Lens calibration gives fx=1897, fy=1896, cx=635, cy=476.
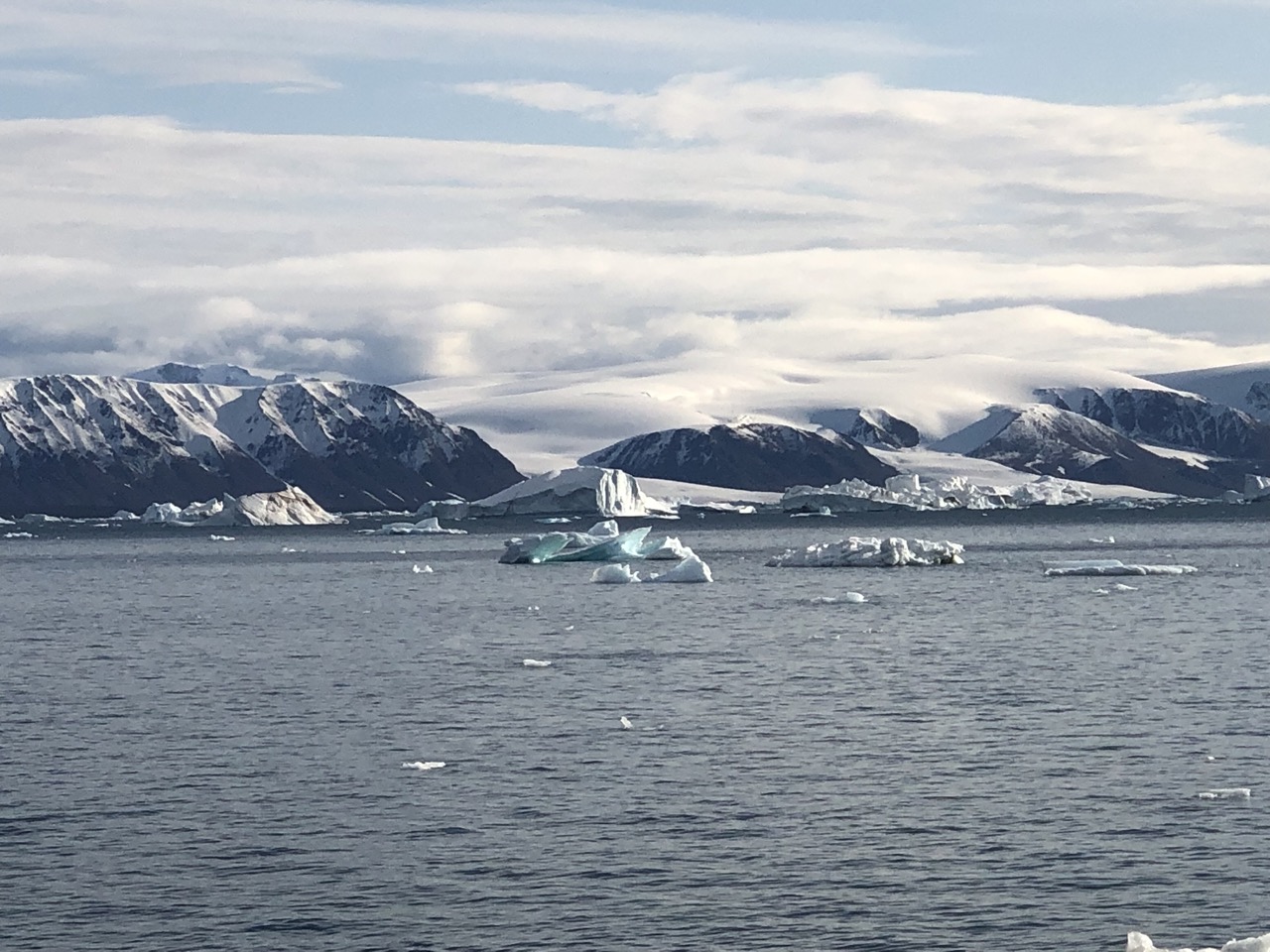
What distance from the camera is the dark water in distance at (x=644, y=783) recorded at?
760 inches

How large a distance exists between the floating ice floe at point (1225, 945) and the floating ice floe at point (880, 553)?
6802 centimetres

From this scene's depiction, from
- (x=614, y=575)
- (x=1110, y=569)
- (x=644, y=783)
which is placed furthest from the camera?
(x=614, y=575)

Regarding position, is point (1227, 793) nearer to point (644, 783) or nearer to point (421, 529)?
point (644, 783)

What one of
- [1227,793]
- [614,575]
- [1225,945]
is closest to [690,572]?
[614,575]

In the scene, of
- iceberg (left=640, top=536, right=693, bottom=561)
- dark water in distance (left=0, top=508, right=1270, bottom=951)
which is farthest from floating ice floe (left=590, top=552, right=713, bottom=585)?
dark water in distance (left=0, top=508, right=1270, bottom=951)

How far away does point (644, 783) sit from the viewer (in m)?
26.4

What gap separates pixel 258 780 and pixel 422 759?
2.83 m

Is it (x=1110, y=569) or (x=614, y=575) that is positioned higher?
(x=614, y=575)

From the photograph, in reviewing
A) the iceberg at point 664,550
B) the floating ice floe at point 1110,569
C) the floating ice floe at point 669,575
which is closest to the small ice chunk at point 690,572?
the floating ice floe at point 669,575

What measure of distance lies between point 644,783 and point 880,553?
6328 centimetres

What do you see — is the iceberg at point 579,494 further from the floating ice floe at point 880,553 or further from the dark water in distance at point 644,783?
the dark water in distance at point 644,783

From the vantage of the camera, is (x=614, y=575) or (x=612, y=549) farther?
(x=612, y=549)

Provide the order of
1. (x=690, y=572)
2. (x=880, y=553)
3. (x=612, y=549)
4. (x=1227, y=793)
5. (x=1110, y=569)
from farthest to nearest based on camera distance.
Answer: (x=612, y=549) → (x=880, y=553) → (x=1110, y=569) → (x=690, y=572) → (x=1227, y=793)

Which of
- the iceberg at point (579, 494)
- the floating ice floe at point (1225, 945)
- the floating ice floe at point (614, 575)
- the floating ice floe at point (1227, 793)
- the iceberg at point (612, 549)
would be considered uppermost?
the iceberg at point (579, 494)
